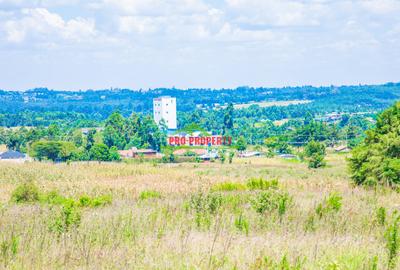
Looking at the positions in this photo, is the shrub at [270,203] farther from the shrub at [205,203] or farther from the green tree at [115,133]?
the green tree at [115,133]

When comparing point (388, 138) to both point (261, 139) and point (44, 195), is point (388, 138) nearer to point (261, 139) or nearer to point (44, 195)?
point (44, 195)

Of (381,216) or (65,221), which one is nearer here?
(65,221)

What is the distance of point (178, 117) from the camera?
185000mm

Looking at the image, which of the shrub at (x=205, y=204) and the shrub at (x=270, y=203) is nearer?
the shrub at (x=270, y=203)

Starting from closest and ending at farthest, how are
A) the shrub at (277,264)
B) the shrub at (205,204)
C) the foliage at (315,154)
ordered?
the shrub at (277,264) → the shrub at (205,204) → the foliage at (315,154)

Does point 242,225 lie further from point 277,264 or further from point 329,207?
point 277,264

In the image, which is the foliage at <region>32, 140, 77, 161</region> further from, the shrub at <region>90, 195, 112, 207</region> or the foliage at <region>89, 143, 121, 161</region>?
the shrub at <region>90, 195, 112, 207</region>

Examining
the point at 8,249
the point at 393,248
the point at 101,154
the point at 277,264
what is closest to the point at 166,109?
the point at 101,154

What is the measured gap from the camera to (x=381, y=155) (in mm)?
18547

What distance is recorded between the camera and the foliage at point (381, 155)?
17.6m

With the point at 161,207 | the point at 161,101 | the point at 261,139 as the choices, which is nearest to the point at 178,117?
the point at 161,101

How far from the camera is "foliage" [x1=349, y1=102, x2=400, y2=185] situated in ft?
57.9

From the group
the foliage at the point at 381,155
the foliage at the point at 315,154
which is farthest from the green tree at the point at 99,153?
the foliage at the point at 381,155

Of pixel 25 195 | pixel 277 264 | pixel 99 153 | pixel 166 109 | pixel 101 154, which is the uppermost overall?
pixel 277 264
